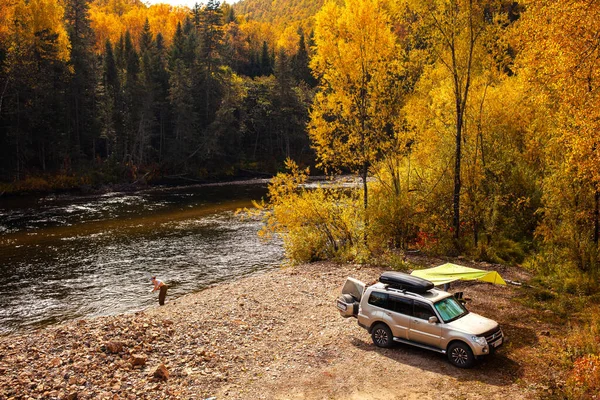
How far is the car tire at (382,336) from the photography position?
13.4 meters

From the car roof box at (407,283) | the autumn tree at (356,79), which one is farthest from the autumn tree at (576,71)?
the autumn tree at (356,79)

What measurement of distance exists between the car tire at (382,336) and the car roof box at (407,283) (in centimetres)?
131

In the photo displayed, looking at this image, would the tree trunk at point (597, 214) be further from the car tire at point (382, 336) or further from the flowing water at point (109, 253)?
the flowing water at point (109, 253)

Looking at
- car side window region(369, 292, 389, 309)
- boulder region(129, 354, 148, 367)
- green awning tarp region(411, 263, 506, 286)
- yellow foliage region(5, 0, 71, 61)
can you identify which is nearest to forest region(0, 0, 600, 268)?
green awning tarp region(411, 263, 506, 286)

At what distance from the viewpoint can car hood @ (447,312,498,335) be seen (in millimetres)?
11961

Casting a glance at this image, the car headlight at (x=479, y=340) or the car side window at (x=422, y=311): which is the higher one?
the car side window at (x=422, y=311)

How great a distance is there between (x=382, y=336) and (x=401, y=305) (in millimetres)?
1179

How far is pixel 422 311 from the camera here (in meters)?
12.7

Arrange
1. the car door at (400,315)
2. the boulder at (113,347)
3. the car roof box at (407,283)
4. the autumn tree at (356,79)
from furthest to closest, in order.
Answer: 1. the autumn tree at (356,79)
2. the boulder at (113,347)
3. the car roof box at (407,283)
4. the car door at (400,315)

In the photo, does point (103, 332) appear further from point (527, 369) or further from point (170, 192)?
point (170, 192)

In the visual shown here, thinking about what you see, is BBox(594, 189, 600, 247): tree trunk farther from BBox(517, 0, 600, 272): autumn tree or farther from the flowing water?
the flowing water

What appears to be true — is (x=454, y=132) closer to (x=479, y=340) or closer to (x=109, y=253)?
(x=479, y=340)

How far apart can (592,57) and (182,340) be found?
14715 millimetres

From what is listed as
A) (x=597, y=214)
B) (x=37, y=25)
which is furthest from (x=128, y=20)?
(x=597, y=214)
